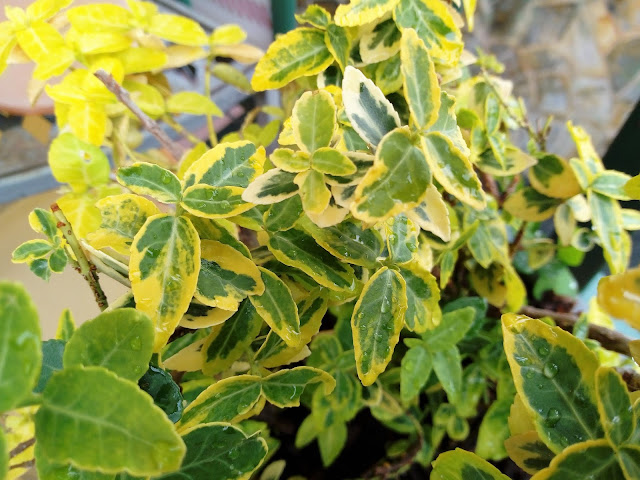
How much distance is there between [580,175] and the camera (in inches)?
24.2

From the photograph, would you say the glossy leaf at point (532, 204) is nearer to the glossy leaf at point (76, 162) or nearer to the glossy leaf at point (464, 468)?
the glossy leaf at point (464, 468)

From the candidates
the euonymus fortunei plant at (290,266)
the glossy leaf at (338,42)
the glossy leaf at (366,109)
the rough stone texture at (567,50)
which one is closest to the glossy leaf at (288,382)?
the euonymus fortunei plant at (290,266)

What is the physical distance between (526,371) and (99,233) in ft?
1.12

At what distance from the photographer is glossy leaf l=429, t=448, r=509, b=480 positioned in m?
0.33

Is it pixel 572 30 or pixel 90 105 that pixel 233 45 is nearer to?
pixel 90 105

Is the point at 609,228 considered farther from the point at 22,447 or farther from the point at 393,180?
the point at 22,447

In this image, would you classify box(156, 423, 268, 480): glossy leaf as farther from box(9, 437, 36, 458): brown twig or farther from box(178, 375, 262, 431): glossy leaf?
box(9, 437, 36, 458): brown twig

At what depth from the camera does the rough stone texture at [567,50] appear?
2.42m

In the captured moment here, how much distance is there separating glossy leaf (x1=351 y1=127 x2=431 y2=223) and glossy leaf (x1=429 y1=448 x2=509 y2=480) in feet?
0.65

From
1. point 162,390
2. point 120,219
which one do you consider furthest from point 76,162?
point 162,390

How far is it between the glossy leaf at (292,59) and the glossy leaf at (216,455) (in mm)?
346

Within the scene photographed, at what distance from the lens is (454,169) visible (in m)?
0.30

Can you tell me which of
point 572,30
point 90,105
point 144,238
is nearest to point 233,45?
point 90,105

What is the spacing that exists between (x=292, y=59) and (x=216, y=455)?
396mm
